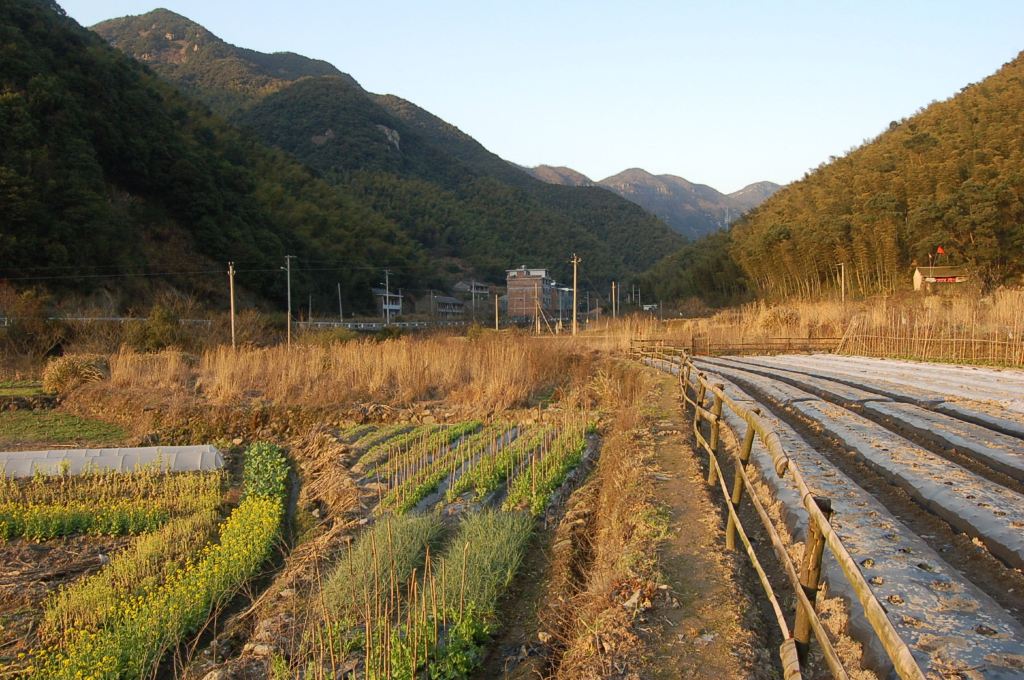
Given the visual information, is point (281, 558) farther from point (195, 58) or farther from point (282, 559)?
point (195, 58)

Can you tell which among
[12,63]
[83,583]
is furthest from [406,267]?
[83,583]

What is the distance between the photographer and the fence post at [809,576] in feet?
7.96

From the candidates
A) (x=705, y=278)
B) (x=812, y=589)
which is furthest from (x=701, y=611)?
(x=705, y=278)

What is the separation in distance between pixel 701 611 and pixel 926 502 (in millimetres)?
2049

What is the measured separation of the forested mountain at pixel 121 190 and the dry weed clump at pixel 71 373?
16179 millimetres

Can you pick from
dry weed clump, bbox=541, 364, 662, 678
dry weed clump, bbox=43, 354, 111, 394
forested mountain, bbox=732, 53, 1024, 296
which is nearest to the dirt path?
dry weed clump, bbox=541, 364, 662, 678

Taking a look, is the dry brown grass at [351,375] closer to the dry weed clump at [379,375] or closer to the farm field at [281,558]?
the dry weed clump at [379,375]

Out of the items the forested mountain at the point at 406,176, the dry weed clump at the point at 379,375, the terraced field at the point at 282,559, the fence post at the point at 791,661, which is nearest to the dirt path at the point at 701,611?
the fence post at the point at 791,661

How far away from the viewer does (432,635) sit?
159 inches

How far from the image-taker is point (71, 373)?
16.0 metres

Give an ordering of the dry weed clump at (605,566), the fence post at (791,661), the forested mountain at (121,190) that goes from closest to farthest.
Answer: the fence post at (791,661) → the dry weed clump at (605,566) → the forested mountain at (121,190)

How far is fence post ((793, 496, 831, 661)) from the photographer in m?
2.43

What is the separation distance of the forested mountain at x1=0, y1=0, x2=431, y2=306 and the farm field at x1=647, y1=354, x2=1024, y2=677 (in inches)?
1303

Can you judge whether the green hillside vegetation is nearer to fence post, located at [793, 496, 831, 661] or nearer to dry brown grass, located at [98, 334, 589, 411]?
dry brown grass, located at [98, 334, 589, 411]
